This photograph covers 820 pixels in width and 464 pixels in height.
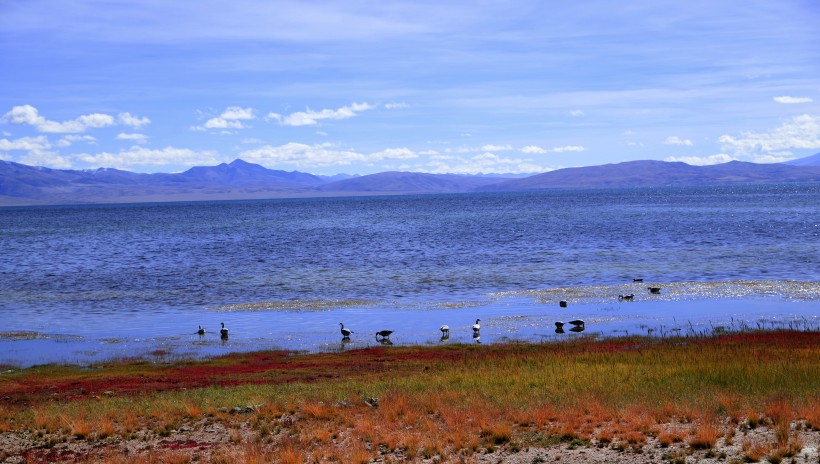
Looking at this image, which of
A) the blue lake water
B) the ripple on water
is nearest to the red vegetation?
the blue lake water

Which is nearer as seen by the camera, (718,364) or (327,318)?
(718,364)

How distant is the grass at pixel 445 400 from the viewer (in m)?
13.8

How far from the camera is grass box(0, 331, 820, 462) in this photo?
13773 mm

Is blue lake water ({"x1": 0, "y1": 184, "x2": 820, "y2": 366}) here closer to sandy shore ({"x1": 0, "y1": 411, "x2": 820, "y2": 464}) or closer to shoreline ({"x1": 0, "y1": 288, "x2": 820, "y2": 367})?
shoreline ({"x1": 0, "y1": 288, "x2": 820, "y2": 367})

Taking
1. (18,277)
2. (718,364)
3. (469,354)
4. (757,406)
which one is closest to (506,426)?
(757,406)

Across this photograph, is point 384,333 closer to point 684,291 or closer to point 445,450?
point 684,291

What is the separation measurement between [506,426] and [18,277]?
55.1 m

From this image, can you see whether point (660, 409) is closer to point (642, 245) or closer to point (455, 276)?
point (455, 276)

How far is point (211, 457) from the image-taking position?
13578mm

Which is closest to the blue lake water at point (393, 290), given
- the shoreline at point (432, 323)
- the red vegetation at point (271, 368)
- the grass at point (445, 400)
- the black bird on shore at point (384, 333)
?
the shoreline at point (432, 323)

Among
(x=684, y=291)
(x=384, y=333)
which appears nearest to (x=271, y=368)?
(x=384, y=333)

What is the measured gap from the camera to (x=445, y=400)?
56.4 ft

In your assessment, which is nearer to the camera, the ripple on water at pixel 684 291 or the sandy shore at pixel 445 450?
the sandy shore at pixel 445 450

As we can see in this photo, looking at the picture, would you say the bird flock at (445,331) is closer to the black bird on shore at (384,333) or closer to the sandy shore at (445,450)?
the black bird on shore at (384,333)
